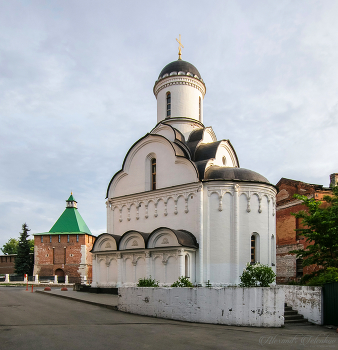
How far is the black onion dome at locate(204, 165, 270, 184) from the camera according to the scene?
20.7m

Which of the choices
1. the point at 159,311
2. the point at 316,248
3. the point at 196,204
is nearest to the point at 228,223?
the point at 196,204

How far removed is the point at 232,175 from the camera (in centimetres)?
2077

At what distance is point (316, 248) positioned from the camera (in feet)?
51.5

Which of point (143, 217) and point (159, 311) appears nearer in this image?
point (159, 311)

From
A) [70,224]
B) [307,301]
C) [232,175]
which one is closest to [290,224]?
[232,175]

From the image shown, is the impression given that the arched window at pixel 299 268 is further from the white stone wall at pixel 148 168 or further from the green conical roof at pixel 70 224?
the green conical roof at pixel 70 224

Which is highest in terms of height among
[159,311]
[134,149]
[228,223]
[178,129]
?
[178,129]

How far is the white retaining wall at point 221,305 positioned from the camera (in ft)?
35.7

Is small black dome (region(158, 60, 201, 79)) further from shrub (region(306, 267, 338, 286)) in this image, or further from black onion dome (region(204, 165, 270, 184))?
shrub (region(306, 267, 338, 286))

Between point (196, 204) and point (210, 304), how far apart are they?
9340 millimetres

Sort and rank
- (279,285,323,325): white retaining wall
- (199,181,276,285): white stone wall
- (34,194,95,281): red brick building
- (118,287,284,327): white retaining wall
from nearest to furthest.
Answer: (118,287,284,327): white retaining wall < (279,285,323,325): white retaining wall < (199,181,276,285): white stone wall < (34,194,95,281): red brick building

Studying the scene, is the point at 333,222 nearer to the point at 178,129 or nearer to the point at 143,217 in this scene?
the point at 143,217

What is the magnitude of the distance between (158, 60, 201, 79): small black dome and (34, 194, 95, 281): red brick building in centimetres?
2557

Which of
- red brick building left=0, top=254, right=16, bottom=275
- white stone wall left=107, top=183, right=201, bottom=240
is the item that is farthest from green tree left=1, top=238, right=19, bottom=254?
white stone wall left=107, top=183, right=201, bottom=240
